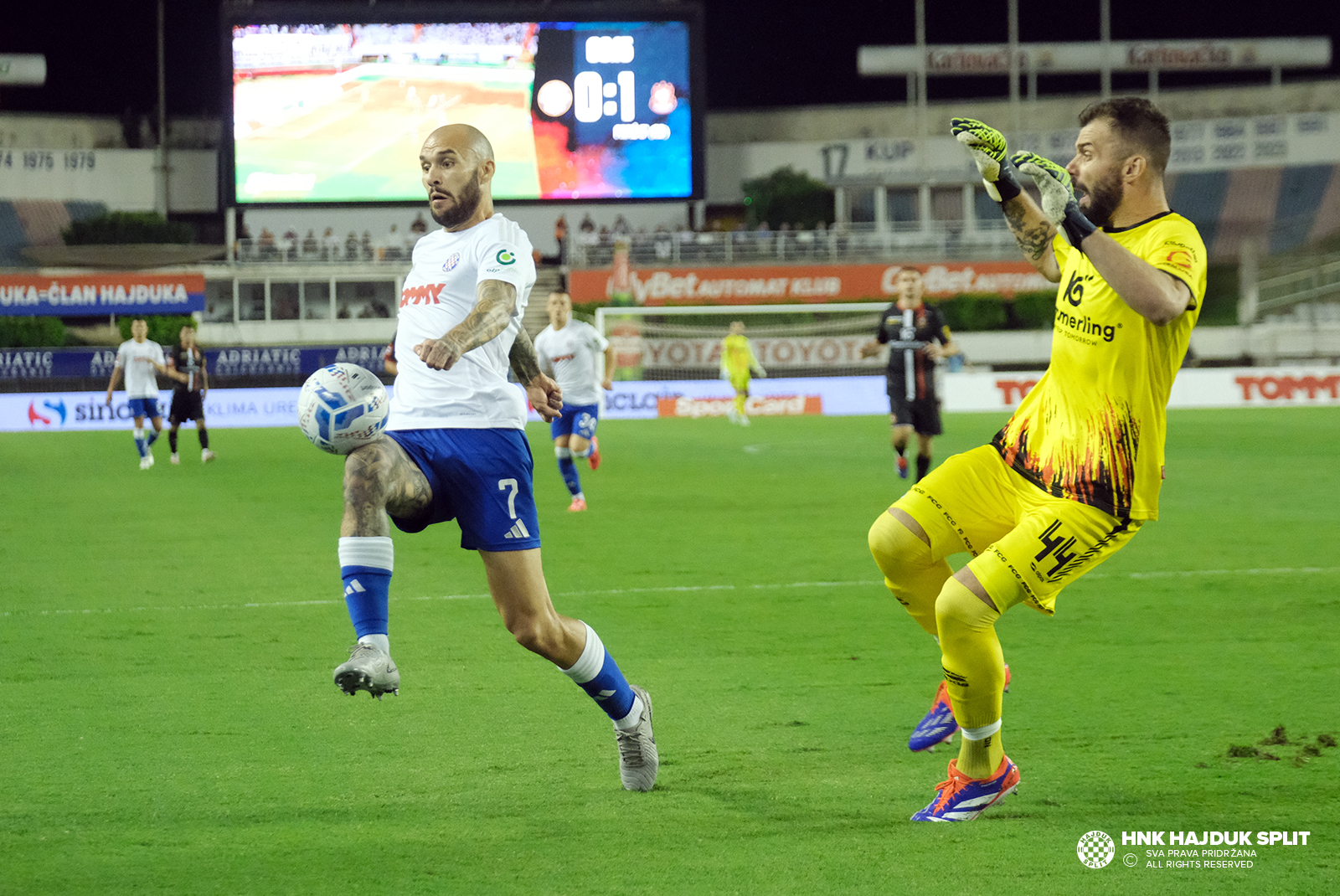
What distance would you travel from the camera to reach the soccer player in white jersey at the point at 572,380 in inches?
527

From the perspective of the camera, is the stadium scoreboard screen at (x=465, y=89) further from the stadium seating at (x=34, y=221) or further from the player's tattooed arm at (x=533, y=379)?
the player's tattooed arm at (x=533, y=379)

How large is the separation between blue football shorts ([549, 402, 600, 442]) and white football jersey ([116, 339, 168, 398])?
25.0ft

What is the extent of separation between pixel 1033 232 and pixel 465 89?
3770cm

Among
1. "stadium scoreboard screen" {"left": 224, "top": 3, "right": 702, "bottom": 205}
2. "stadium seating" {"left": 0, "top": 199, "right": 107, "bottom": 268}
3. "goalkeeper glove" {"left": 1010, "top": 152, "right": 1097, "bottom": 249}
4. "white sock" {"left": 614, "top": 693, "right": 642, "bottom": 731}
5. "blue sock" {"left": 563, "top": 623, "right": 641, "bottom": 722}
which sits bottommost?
"white sock" {"left": 614, "top": 693, "right": 642, "bottom": 731}

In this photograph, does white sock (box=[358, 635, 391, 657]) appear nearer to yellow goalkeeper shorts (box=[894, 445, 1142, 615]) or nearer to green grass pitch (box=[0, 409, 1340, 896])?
green grass pitch (box=[0, 409, 1340, 896])

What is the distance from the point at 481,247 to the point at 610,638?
10.6 feet

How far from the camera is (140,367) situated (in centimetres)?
1927

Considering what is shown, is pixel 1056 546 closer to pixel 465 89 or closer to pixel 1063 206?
pixel 1063 206

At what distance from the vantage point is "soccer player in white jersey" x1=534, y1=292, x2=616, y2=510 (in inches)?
527

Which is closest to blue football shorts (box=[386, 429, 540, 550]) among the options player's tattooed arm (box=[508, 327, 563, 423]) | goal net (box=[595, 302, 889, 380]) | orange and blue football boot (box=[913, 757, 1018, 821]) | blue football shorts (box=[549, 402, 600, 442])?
player's tattooed arm (box=[508, 327, 563, 423])

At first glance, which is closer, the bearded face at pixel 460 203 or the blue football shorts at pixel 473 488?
the blue football shorts at pixel 473 488

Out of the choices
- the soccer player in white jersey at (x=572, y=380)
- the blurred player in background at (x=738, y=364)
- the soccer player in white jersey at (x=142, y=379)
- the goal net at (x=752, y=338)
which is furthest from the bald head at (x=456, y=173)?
the goal net at (x=752, y=338)

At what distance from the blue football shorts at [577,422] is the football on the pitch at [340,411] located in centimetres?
950

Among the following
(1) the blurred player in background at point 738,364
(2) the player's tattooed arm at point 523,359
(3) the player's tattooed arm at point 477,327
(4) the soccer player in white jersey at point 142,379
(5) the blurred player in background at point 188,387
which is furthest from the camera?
(1) the blurred player in background at point 738,364
